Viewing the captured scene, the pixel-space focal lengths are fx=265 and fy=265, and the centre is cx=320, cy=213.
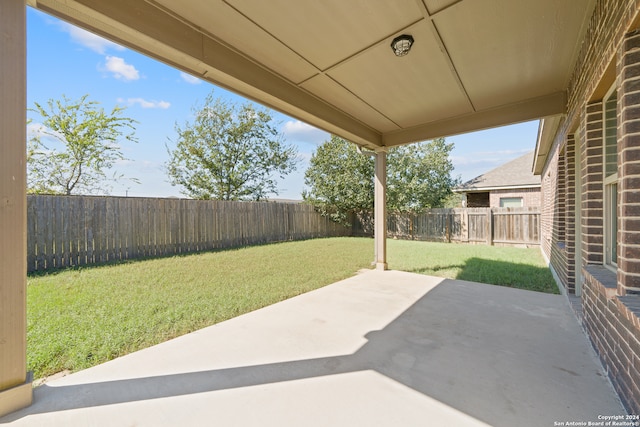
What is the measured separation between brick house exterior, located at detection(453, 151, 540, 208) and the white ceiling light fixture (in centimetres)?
1243

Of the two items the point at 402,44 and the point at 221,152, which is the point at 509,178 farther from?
the point at 221,152

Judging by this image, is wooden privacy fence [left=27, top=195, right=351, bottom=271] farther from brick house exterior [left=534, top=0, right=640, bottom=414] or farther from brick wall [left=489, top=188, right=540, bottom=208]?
brick wall [left=489, top=188, right=540, bottom=208]

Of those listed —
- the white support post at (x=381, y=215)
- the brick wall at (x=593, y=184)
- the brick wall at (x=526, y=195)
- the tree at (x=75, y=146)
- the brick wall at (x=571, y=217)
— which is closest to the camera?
the brick wall at (x=593, y=184)

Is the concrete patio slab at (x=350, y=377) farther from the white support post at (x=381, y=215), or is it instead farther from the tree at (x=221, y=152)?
the tree at (x=221, y=152)

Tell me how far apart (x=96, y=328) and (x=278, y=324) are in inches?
76.4

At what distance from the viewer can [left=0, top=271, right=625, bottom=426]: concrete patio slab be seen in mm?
1633

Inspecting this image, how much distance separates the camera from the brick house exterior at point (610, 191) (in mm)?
1627


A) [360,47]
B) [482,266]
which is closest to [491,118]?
[360,47]

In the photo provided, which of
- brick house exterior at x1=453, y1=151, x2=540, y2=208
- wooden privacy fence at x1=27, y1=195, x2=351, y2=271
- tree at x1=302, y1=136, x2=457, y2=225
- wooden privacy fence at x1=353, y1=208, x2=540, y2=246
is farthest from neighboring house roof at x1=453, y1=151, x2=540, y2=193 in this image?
wooden privacy fence at x1=27, y1=195, x2=351, y2=271

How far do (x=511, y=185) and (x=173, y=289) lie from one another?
575 inches

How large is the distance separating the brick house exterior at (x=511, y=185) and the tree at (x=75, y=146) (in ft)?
50.9

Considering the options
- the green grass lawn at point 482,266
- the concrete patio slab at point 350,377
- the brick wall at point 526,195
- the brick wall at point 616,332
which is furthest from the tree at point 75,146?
the brick wall at point 526,195

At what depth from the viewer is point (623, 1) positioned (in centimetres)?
167

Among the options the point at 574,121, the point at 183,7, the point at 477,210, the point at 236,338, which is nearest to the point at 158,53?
the point at 183,7
